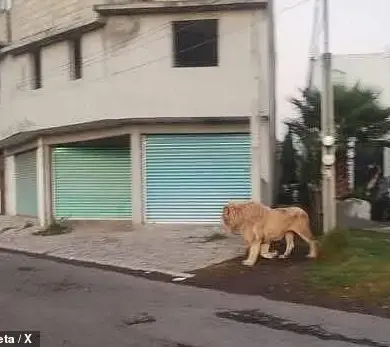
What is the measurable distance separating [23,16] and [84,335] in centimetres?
1609

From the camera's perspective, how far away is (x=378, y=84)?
24844 mm

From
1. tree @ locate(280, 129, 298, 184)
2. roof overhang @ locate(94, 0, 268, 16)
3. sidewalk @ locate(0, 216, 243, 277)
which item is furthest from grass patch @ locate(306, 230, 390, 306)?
roof overhang @ locate(94, 0, 268, 16)

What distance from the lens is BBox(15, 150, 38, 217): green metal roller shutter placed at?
887 inches

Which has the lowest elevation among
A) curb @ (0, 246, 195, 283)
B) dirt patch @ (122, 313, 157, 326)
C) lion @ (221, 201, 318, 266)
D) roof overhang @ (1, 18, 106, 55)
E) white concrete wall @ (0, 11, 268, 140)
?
curb @ (0, 246, 195, 283)

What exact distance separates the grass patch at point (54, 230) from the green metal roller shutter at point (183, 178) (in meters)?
2.25

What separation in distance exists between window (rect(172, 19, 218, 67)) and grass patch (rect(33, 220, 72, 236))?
516 cm

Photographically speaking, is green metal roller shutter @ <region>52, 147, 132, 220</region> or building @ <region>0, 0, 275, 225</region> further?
green metal roller shutter @ <region>52, 147, 132, 220</region>

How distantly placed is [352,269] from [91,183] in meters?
11.2

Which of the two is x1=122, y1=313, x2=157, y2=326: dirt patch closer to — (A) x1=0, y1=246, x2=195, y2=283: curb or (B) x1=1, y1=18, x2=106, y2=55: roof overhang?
(A) x1=0, y1=246, x2=195, y2=283: curb

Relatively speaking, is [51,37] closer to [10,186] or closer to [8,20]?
[8,20]

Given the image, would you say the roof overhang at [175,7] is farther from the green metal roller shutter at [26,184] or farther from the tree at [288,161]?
the green metal roller shutter at [26,184]

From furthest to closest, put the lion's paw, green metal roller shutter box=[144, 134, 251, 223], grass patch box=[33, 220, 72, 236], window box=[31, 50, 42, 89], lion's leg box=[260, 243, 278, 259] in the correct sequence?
window box=[31, 50, 42, 89] → grass patch box=[33, 220, 72, 236] → green metal roller shutter box=[144, 134, 251, 223] → lion's leg box=[260, 243, 278, 259] → the lion's paw

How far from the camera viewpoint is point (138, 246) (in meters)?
14.6

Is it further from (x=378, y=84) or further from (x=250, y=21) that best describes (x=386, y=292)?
(x=378, y=84)
